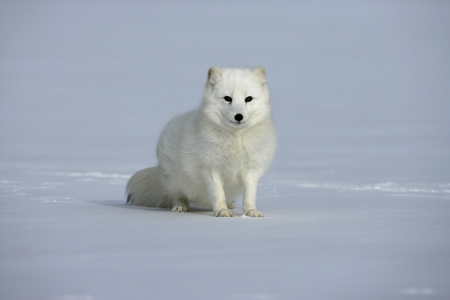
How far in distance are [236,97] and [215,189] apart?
2.45ft

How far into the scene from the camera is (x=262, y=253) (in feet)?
12.1

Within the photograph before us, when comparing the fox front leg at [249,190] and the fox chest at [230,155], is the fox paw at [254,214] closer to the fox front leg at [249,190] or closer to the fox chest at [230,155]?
the fox front leg at [249,190]

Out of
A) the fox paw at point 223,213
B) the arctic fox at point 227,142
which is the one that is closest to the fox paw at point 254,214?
the arctic fox at point 227,142

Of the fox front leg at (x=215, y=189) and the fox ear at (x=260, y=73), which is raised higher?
the fox ear at (x=260, y=73)

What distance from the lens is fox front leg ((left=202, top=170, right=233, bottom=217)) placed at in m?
5.60

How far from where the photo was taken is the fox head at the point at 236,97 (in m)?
5.45

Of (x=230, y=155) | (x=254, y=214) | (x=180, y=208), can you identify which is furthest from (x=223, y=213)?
(x=180, y=208)

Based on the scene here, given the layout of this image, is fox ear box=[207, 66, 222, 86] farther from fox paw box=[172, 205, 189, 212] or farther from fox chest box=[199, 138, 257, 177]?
fox paw box=[172, 205, 189, 212]

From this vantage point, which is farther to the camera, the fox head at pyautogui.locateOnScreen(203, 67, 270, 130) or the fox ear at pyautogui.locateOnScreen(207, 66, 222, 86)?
the fox ear at pyautogui.locateOnScreen(207, 66, 222, 86)

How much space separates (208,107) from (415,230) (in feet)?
6.46

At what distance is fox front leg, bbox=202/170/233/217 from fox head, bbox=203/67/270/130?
16.2 inches

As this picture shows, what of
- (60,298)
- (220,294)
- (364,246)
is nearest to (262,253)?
(364,246)

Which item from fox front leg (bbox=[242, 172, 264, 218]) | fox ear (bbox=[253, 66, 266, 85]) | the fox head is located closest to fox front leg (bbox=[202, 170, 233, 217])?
fox front leg (bbox=[242, 172, 264, 218])

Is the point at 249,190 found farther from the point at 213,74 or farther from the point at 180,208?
the point at 213,74
